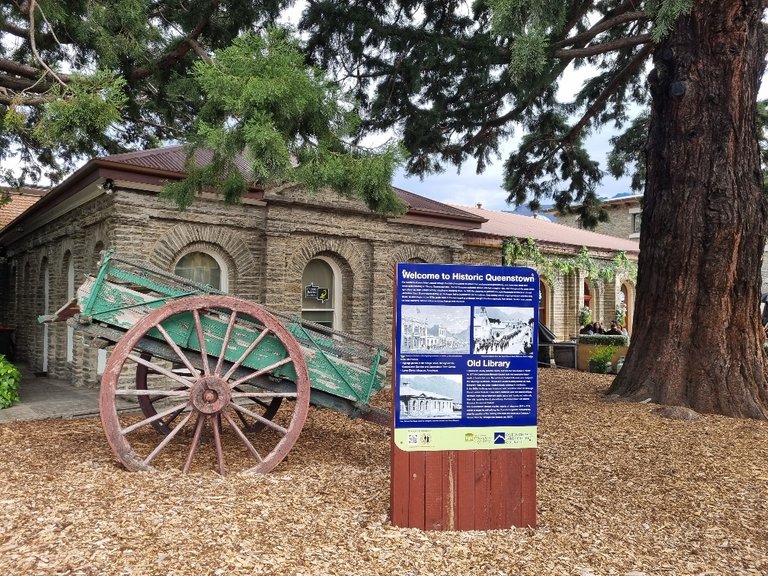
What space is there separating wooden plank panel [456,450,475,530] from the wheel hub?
198 cm

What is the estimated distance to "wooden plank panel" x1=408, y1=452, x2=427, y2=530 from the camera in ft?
12.8

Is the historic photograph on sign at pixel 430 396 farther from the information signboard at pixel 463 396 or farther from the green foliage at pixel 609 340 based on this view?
the green foliage at pixel 609 340

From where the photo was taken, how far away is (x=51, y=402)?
918cm

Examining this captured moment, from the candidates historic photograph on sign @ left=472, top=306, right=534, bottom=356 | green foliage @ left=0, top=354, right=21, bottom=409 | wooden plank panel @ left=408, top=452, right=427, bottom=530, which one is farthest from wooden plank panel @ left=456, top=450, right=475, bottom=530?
green foliage @ left=0, top=354, right=21, bottom=409

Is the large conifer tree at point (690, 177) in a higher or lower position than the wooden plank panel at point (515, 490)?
higher

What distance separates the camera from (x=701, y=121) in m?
8.41

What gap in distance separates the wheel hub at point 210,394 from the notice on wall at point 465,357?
1.69 meters

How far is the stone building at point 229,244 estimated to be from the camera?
9922mm

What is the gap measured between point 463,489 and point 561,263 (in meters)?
15.3

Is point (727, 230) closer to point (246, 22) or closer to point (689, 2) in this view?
point (689, 2)

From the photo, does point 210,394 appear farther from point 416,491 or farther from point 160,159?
point 160,159

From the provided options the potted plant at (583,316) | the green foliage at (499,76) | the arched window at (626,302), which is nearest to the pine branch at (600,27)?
the green foliage at (499,76)

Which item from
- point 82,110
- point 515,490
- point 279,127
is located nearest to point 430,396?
point 515,490

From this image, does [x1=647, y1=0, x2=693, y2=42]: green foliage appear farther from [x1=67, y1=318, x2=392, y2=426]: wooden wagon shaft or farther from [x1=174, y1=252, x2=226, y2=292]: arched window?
[x1=174, y1=252, x2=226, y2=292]: arched window
